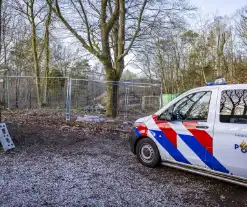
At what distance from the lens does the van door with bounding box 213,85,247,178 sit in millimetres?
3074

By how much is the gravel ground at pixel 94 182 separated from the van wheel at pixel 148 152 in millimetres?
132

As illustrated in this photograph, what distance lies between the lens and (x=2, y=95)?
11984 mm

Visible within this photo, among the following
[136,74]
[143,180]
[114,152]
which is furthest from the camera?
[136,74]

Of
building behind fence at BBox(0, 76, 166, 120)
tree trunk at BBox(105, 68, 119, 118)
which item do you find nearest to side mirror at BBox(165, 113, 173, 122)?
tree trunk at BBox(105, 68, 119, 118)

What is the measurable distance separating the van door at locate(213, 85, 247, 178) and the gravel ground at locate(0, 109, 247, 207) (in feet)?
1.76

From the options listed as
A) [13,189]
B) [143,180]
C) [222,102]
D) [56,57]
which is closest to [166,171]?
[143,180]

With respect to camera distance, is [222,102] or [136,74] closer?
[222,102]

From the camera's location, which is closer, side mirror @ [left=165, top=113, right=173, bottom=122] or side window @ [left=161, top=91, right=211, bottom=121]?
side window @ [left=161, top=91, right=211, bottom=121]

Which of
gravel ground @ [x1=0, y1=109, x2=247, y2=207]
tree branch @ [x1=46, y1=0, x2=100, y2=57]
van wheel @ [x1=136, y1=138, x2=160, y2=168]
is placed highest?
tree branch @ [x1=46, y1=0, x2=100, y2=57]

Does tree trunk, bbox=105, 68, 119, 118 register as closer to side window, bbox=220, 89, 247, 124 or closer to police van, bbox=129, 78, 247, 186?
police van, bbox=129, 78, 247, 186

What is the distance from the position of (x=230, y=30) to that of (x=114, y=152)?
21428 millimetres

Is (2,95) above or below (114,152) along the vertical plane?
above

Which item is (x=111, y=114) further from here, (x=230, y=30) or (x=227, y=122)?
(x=230, y=30)

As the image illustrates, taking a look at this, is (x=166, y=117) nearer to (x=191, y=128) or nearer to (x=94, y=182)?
(x=191, y=128)
